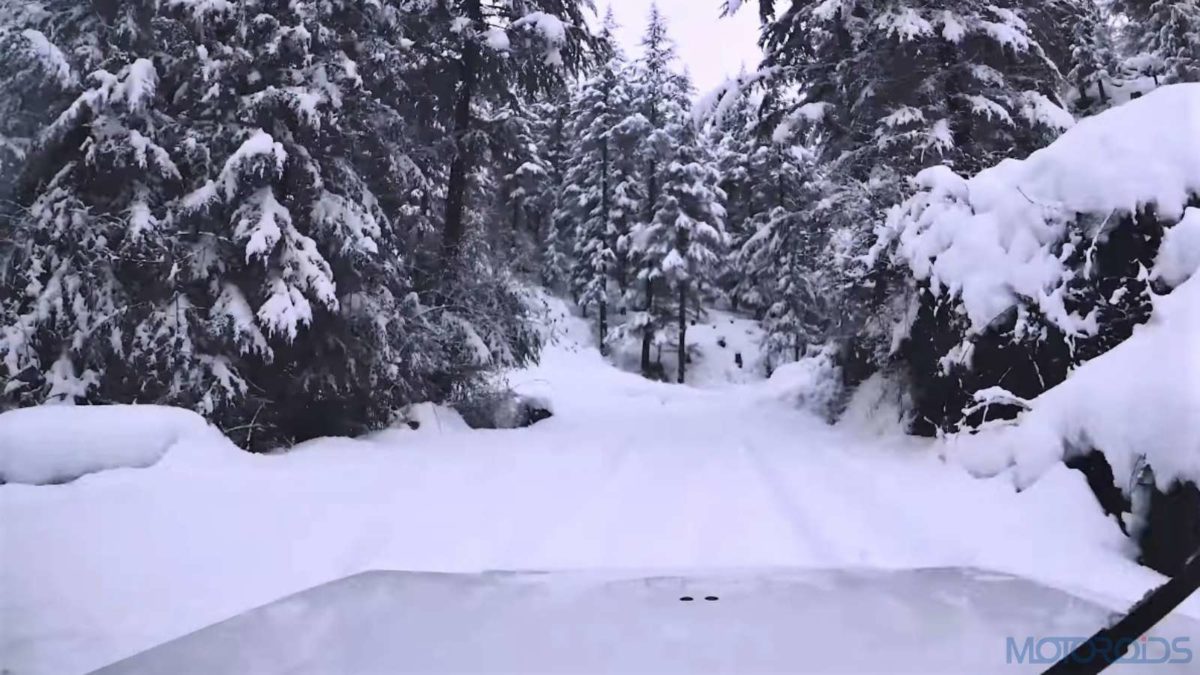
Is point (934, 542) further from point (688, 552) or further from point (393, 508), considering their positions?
point (393, 508)

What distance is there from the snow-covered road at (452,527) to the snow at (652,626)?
27 cm

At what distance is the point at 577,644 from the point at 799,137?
10.1m

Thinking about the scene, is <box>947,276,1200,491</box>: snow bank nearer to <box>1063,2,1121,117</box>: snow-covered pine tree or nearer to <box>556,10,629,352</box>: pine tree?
<box>1063,2,1121,117</box>: snow-covered pine tree

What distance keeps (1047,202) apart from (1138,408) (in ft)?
9.00

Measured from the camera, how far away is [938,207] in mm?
7934

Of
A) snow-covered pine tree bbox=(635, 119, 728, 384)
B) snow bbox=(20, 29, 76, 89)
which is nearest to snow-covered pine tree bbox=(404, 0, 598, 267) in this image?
snow bbox=(20, 29, 76, 89)

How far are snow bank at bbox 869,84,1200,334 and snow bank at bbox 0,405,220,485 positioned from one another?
736cm

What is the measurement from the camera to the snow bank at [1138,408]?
4.17 meters

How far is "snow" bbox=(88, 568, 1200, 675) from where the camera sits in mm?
3096

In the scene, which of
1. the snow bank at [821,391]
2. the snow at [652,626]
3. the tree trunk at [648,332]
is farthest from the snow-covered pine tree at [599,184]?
the snow at [652,626]

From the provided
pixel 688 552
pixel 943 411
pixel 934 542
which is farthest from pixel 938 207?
pixel 688 552

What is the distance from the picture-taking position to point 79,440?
5.73 meters

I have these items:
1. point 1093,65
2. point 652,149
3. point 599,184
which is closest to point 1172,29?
point 1093,65

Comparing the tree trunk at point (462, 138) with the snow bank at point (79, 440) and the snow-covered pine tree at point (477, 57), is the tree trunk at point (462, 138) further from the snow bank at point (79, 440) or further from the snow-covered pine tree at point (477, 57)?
the snow bank at point (79, 440)
